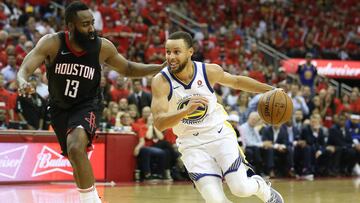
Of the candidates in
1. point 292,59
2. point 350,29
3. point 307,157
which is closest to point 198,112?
point 307,157

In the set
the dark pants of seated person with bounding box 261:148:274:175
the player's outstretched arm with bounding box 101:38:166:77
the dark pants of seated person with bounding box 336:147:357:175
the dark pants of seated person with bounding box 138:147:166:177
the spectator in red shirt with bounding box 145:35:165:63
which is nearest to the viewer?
the player's outstretched arm with bounding box 101:38:166:77

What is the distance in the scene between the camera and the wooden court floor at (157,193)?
9680mm

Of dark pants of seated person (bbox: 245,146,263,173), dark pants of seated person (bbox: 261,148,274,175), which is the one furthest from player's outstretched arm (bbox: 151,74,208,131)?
→ dark pants of seated person (bbox: 261,148,274,175)

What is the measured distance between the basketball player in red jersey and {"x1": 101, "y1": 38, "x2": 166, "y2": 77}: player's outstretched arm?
0.13 metres

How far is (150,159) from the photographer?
14.1 metres

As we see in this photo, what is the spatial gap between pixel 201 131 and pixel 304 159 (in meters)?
10.2

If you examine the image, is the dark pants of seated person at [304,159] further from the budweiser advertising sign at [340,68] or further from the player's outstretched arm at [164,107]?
the player's outstretched arm at [164,107]

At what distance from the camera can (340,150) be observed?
54.9ft

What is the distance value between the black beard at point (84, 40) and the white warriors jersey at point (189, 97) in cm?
77

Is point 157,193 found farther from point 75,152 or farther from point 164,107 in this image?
point 164,107

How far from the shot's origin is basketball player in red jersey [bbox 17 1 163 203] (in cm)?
644

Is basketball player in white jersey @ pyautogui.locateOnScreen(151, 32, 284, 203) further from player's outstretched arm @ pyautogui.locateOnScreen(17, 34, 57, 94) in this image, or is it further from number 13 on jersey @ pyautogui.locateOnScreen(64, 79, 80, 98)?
player's outstretched arm @ pyautogui.locateOnScreen(17, 34, 57, 94)

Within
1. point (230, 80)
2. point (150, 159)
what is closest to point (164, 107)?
point (230, 80)

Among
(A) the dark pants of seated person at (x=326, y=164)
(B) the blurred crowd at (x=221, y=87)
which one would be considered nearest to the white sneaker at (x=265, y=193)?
(B) the blurred crowd at (x=221, y=87)
